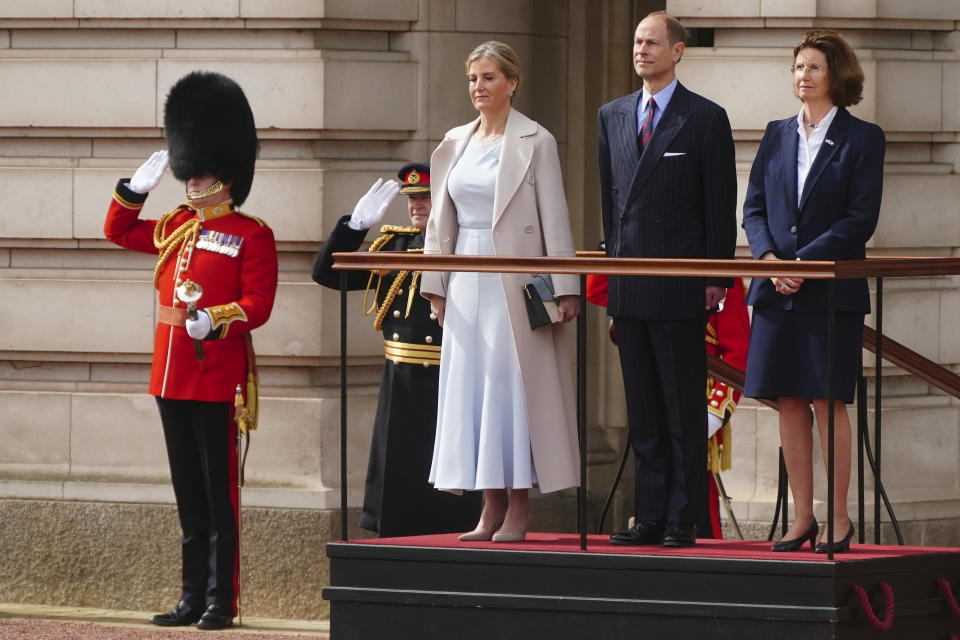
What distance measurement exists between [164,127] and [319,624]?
2.17m

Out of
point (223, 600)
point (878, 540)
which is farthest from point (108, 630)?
point (878, 540)

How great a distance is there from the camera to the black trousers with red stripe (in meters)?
8.77

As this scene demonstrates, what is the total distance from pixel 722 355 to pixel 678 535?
179 centimetres

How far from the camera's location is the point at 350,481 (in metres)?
9.58

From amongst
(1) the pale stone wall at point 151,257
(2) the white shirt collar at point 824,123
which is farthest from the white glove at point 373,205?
(2) the white shirt collar at point 824,123

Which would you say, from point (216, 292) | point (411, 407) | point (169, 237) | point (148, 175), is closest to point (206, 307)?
point (216, 292)

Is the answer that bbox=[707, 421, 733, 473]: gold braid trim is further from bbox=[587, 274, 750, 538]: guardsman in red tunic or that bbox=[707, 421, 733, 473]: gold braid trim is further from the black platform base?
the black platform base

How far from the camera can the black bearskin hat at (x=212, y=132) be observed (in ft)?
29.0

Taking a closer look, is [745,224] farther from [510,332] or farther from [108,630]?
[108,630]

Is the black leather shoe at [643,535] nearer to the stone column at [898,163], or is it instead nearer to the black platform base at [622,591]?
the black platform base at [622,591]

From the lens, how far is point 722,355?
28.5 ft

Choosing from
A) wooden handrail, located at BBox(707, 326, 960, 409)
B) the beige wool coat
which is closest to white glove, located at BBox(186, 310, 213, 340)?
the beige wool coat

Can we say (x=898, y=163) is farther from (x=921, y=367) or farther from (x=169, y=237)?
(x=169, y=237)

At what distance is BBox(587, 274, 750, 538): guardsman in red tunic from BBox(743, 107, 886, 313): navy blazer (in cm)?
124
